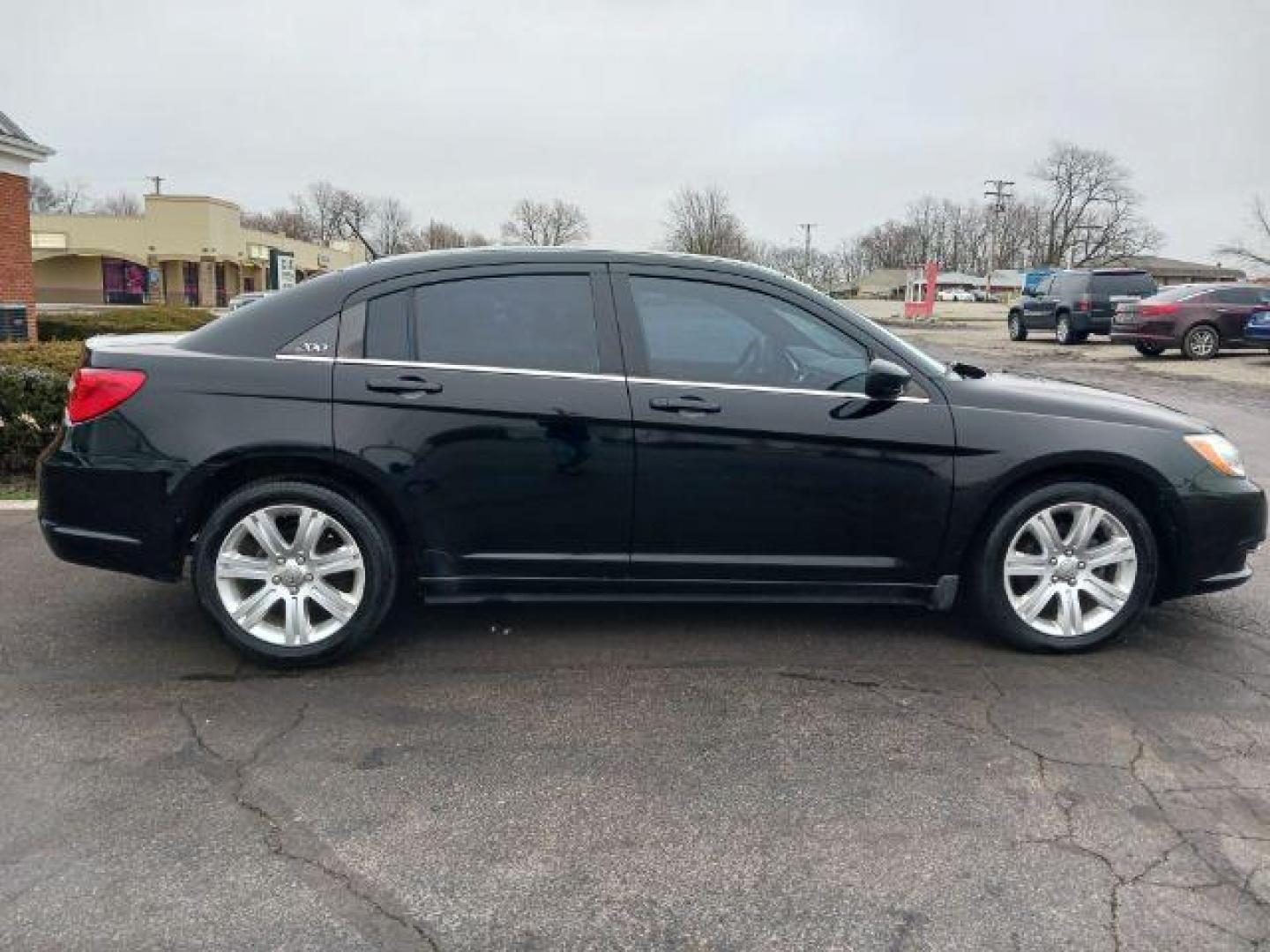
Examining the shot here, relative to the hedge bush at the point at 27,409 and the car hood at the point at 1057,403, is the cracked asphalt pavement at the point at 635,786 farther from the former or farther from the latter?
the hedge bush at the point at 27,409

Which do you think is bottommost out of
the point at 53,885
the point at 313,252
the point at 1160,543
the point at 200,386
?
the point at 53,885

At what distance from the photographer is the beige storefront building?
180 ft

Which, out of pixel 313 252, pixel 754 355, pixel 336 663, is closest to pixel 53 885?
pixel 336 663

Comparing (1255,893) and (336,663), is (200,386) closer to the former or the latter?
(336,663)

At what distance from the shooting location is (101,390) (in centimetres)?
405

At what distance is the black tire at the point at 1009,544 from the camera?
4246 mm

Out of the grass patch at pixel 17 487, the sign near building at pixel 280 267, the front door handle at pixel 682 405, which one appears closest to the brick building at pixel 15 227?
the sign near building at pixel 280 267

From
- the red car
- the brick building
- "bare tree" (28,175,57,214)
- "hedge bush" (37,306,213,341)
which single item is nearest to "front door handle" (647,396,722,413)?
"hedge bush" (37,306,213,341)

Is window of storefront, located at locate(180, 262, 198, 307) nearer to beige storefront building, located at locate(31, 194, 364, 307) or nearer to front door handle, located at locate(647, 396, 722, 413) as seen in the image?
beige storefront building, located at locate(31, 194, 364, 307)

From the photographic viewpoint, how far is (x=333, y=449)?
13.1 ft

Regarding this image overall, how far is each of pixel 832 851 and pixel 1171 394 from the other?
14.6m

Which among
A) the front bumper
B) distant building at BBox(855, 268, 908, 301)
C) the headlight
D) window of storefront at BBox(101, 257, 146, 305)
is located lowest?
the front bumper

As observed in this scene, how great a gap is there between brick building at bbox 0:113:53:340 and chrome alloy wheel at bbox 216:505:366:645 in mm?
16669

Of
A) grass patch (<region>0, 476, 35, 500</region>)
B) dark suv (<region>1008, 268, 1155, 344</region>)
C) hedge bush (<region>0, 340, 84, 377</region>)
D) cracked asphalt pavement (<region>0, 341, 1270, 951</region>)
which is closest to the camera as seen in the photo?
cracked asphalt pavement (<region>0, 341, 1270, 951</region>)
